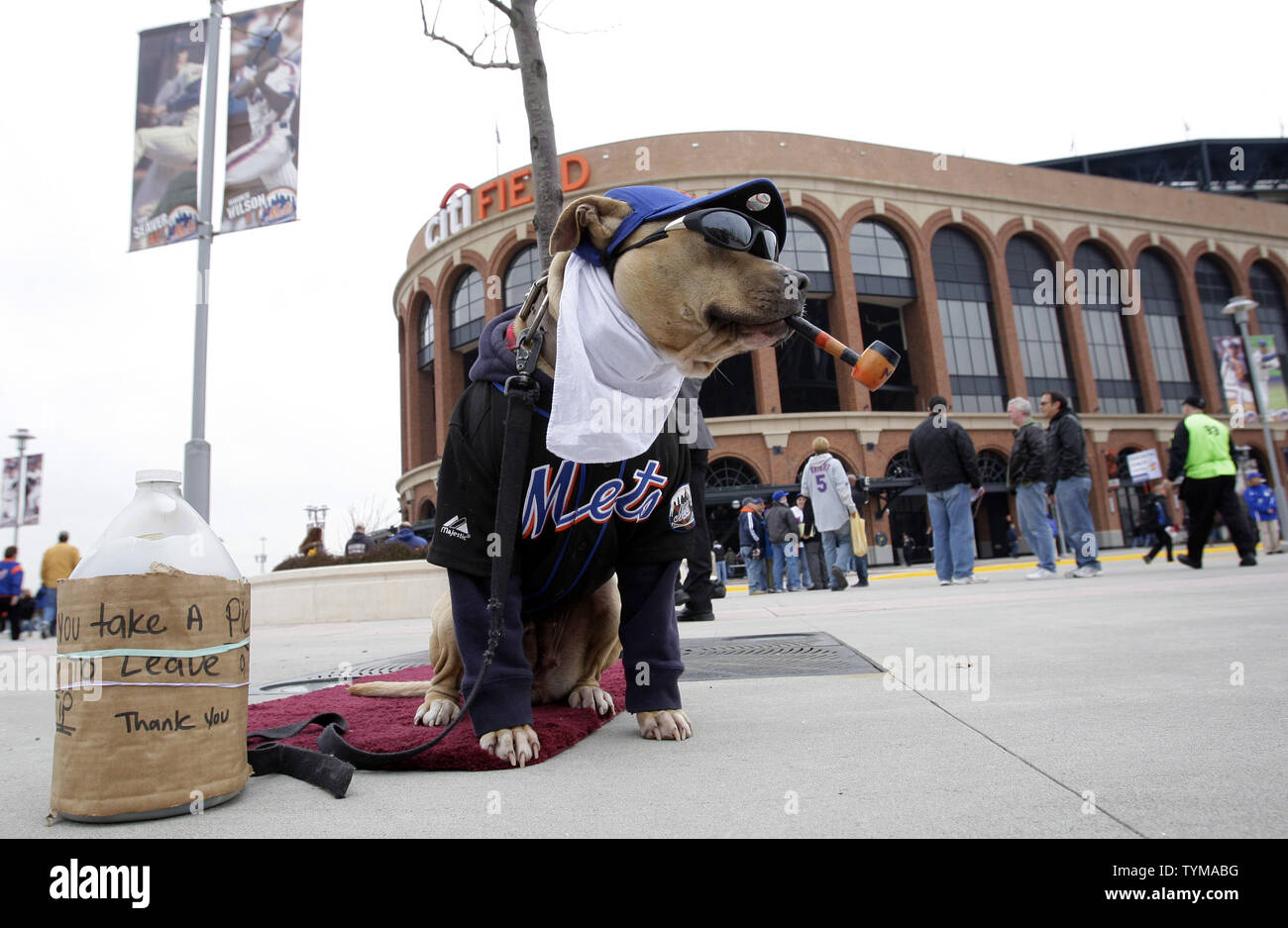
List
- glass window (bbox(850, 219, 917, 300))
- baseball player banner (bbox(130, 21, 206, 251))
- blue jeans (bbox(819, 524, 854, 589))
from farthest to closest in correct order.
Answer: glass window (bbox(850, 219, 917, 300)), blue jeans (bbox(819, 524, 854, 589)), baseball player banner (bbox(130, 21, 206, 251))

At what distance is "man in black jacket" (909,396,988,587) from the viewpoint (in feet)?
28.5

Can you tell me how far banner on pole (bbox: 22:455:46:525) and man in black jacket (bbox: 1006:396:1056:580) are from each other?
95.4ft

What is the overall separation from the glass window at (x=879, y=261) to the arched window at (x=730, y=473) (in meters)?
7.87

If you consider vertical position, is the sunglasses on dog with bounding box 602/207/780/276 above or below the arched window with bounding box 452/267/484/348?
below

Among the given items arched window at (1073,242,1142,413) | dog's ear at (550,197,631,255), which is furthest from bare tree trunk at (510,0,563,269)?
arched window at (1073,242,1142,413)

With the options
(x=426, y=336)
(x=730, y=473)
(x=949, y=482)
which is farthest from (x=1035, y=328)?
(x=426, y=336)

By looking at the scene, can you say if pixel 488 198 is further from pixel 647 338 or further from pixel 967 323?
pixel 647 338

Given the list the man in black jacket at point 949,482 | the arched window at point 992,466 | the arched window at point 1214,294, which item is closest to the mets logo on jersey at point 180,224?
the man in black jacket at point 949,482

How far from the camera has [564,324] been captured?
6.59 ft

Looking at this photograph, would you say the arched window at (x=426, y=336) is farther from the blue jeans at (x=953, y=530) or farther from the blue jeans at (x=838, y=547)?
the blue jeans at (x=953, y=530)

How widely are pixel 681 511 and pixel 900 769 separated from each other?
971 mm

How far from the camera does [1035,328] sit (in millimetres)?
29266
